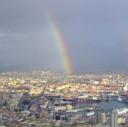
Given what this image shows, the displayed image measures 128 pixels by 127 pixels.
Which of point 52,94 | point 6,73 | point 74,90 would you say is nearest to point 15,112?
point 52,94

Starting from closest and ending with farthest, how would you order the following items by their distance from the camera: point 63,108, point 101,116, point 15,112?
point 101,116, point 15,112, point 63,108

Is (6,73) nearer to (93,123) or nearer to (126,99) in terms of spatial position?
(126,99)

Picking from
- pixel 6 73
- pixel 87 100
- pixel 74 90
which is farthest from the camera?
pixel 6 73

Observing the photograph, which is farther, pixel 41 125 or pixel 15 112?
pixel 15 112

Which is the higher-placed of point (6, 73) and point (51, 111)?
point (6, 73)

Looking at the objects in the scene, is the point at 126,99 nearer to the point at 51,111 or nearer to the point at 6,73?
the point at 51,111

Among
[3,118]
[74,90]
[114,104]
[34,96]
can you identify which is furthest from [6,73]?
[3,118]
